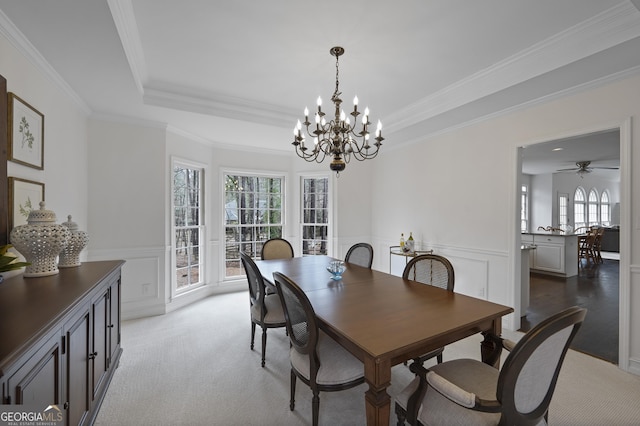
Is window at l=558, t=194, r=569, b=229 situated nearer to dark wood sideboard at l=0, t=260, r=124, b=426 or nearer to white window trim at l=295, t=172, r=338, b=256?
white window trim at l=295, t=172, r=338, b=256

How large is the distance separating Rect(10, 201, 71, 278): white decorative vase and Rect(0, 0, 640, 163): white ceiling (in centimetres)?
122

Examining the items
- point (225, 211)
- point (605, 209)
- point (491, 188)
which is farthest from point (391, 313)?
point (605, 209)

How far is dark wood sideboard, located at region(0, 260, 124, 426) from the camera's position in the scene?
977mm

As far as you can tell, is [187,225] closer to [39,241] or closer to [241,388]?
[39,241]

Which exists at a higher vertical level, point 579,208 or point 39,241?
point 579,208

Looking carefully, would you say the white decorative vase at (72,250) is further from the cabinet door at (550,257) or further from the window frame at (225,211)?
the cabinet door at (550,257)

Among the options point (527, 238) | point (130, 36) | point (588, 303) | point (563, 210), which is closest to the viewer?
point (130, 36)

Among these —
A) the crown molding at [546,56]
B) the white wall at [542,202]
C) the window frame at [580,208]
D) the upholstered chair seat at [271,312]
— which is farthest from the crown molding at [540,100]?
the window frame at [580,208]

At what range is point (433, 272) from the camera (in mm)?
2445

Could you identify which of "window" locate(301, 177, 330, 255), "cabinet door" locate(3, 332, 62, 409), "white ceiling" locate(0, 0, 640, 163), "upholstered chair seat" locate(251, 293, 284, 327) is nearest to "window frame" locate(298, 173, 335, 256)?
"window" locate(301, 177, 330, 255)

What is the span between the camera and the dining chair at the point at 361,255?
3.29 metres

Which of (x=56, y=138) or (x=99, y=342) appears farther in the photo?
(x=56, y=138)

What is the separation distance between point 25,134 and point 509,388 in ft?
10.7

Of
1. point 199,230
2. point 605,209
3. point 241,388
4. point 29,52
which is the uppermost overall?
point 29,52
